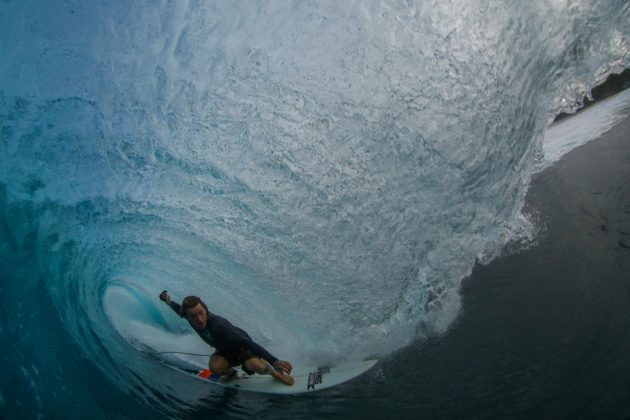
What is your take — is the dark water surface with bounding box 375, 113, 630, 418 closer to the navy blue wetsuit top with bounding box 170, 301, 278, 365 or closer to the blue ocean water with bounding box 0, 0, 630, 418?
the blue ocean water with bounding box 0, 0, 630, 418

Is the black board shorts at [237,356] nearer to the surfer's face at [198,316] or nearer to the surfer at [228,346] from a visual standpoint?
the surfer at [228,346]

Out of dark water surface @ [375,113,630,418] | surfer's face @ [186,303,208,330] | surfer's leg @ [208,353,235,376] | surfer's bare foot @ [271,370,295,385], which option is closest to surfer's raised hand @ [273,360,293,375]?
surfer's bare foot @ [271,370,295,385]

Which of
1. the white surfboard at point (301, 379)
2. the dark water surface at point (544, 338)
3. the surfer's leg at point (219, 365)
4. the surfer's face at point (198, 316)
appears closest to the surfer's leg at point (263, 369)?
the white surfboard at point (301, 379)

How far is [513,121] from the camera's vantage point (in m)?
6.28

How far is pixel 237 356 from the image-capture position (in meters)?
4.75

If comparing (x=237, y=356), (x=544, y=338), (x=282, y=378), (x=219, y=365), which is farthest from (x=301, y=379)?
(x=544, y=338)

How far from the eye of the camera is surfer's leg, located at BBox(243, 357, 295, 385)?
15.5ft

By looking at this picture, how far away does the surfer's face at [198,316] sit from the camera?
4.37m

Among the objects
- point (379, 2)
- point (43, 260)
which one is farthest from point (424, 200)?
point (43, 260)

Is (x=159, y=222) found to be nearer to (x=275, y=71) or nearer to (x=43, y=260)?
(x=43, y=260)

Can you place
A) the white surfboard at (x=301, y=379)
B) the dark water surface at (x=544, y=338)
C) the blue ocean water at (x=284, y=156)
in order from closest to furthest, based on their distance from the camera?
the dark water surface at (x=544, y=338)
the white surfboard at (x=301, y=379)
the blue ocean water at (x=284, y=156)

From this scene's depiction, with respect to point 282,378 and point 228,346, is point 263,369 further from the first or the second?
point 228,346

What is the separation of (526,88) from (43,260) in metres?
7.78

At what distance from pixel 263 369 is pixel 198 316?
990mm
